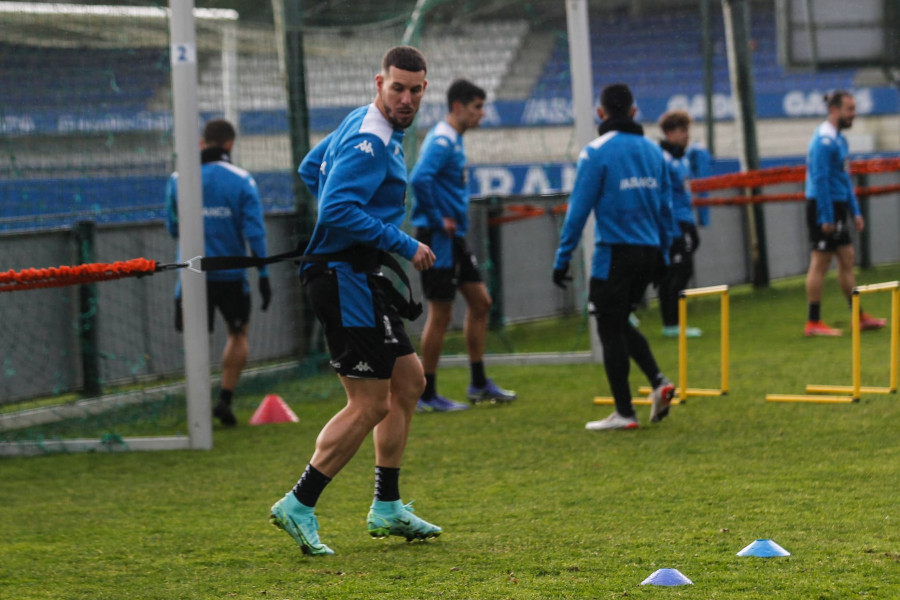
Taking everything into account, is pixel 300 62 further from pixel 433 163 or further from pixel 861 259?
pixel 861 259

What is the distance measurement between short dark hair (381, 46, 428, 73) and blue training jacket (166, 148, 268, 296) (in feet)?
12.4

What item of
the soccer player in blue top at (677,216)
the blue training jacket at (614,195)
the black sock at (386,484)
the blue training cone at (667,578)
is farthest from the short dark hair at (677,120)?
the blue training cone at (667,578)

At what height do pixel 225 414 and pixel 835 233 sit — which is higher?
pixel 835 233

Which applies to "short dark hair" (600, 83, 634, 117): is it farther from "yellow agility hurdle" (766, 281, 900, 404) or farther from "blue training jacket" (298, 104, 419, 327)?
"blue training jacket" (298, 104, 419, 327)

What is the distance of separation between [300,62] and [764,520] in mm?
6494

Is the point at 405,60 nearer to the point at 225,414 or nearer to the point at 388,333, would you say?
the point at 388,333

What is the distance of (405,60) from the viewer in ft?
15.0

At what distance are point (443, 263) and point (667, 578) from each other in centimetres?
446

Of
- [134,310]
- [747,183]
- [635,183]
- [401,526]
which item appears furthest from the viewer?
[747,183]

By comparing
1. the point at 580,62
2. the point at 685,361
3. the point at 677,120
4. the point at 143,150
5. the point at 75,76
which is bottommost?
the point at 685,361

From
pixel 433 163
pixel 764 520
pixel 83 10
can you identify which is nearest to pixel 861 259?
pixel 433 163

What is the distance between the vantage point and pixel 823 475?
5543 mm

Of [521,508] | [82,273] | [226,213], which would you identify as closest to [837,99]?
[226,213]

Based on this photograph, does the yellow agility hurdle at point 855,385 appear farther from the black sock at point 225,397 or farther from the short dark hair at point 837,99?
the black sock at point 225,397
